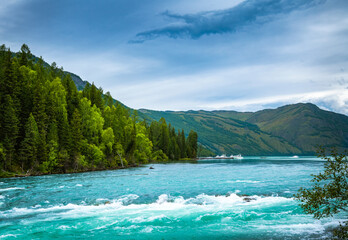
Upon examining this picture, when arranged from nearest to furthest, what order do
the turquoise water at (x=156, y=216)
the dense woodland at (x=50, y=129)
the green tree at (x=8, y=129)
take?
the turquoise water at (x=156, y=216) < the green tree at (x=8, y=129) < the dense woodland at (x=50, y=129)

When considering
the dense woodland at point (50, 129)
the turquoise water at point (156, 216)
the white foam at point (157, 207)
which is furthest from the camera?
the dense woodland at point (50, 129)

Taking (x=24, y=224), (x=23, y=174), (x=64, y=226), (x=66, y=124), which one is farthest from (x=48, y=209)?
(x=66, y=124)

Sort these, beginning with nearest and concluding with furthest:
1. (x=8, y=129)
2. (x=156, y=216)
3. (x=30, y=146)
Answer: (x=156, y=216)
(x=8, y=129)
(x=30, y=146)

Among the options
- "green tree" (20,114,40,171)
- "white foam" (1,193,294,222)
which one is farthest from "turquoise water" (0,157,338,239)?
"green tree" (20,114,40,171)

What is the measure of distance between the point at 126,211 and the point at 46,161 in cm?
5219

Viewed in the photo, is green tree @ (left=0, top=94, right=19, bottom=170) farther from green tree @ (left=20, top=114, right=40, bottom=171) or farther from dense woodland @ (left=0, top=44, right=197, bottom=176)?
green tree @ (left=20, top=114, right=40, bottom=171)

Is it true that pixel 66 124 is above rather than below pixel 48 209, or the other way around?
above

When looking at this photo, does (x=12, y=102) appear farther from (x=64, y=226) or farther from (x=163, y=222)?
(x=163, y=222)

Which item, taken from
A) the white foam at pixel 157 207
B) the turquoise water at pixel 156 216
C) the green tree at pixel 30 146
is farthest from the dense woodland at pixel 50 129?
the white foam at pixel 157 207

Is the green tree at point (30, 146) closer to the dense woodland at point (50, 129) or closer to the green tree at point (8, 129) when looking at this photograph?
the dense woodland at point (50, 129)

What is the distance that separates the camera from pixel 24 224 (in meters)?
23.2

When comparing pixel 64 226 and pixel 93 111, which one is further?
pixel 93 111

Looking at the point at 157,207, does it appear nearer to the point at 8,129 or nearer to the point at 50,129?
the point at 8,129

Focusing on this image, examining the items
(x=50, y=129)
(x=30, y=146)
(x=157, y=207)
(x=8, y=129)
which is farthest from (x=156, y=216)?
(x=50, y=129)
